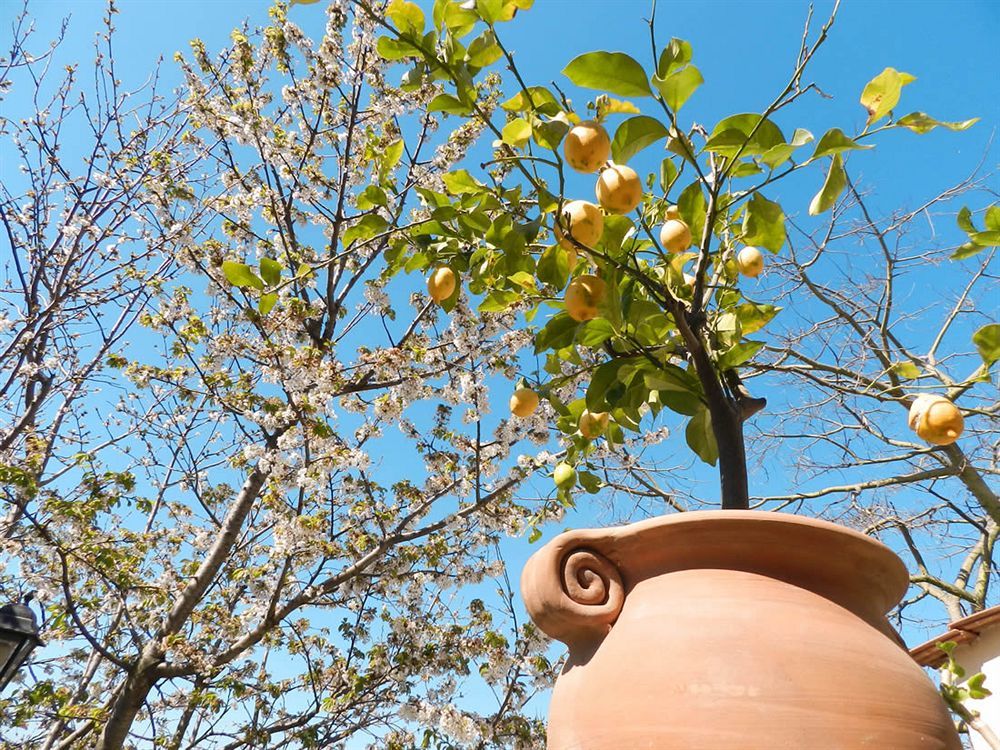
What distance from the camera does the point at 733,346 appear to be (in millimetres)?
934

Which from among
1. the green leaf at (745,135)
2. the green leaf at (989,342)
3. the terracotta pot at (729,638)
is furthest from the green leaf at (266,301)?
the green leaf at (989,342)

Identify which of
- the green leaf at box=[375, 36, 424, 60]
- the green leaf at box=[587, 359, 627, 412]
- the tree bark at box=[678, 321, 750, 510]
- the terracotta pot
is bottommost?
the terracotta pot

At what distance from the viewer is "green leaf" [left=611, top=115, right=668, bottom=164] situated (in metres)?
0.75

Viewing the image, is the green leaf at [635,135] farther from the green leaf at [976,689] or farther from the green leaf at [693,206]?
the green leaf at [976,689]

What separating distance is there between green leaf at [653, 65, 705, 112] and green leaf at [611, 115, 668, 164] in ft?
0.10

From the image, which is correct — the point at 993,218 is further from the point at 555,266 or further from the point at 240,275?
the point at 240,275

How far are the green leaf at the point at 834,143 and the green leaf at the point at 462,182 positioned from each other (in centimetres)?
47

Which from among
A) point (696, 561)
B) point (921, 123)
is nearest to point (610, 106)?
point (921, 123)

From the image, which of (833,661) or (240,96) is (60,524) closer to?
(240,96)

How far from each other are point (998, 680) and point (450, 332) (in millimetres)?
4374

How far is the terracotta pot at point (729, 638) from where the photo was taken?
58 centimetres

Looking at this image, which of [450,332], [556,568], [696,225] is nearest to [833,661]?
[556,568]

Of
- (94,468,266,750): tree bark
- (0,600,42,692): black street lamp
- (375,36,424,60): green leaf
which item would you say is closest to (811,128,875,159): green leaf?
(375,36,424,60): green leaf

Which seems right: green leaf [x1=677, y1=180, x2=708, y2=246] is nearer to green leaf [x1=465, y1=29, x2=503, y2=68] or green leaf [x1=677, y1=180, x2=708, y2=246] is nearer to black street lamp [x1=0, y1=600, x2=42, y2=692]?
green leaf [x1=465, y1=29, x2=503, y2=68]
